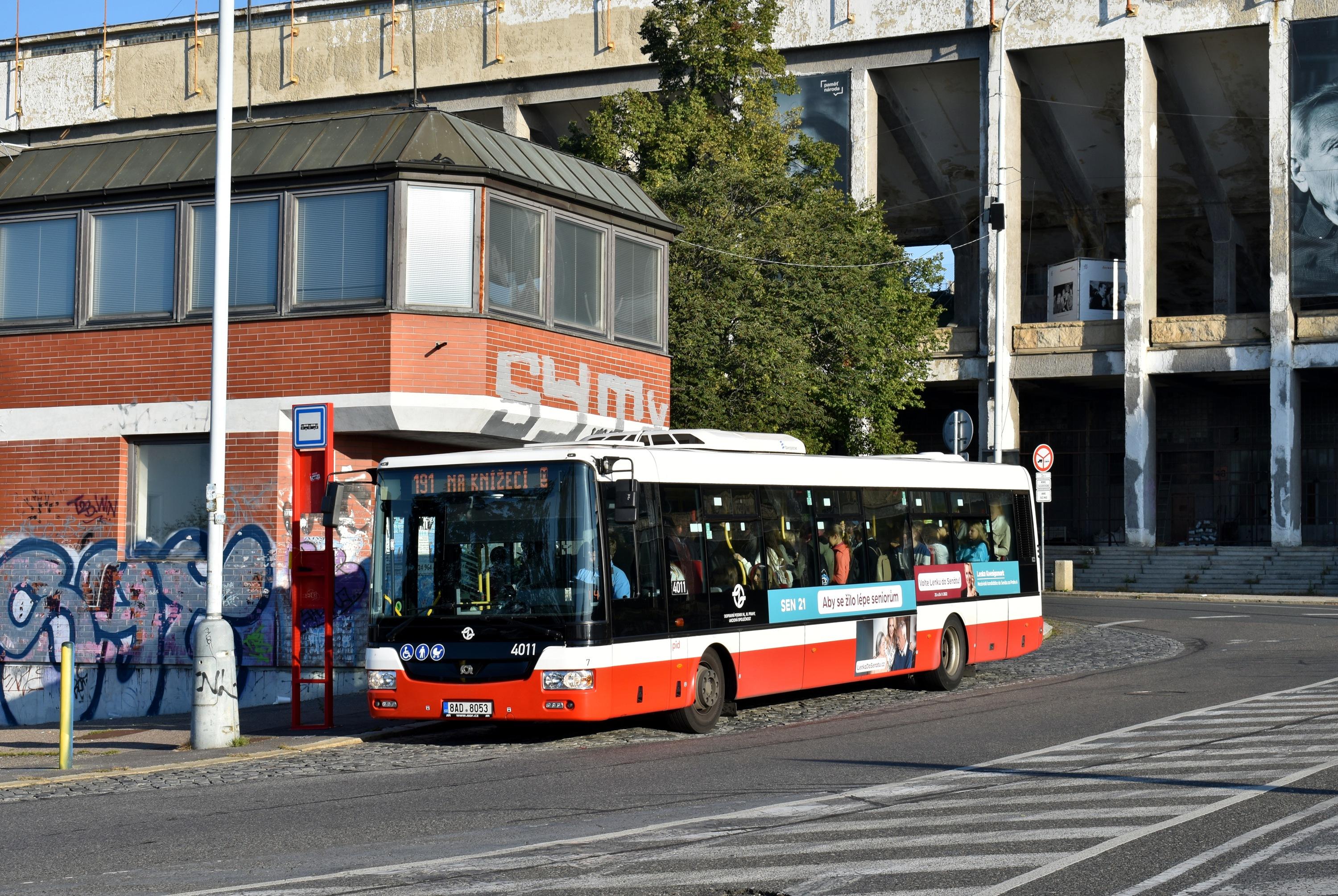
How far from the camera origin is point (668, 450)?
585 inches

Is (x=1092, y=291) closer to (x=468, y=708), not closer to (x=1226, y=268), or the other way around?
(x=1226, y=268)

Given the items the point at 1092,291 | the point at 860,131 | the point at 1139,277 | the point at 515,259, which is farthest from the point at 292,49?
the point at 515,259

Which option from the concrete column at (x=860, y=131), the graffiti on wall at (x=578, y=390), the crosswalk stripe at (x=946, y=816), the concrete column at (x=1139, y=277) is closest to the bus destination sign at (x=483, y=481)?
the crosswalk stripe at (x=946, y=816)

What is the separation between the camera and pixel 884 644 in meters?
17.7

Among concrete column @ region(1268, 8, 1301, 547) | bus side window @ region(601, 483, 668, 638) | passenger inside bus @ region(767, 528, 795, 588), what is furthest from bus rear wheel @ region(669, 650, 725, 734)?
concrete column @ region(1268, 8, 1301, 547)

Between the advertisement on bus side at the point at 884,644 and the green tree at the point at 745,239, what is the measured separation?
10446mm

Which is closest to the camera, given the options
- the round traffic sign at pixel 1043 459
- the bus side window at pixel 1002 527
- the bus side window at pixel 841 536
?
the bus side window at pixel 841 536

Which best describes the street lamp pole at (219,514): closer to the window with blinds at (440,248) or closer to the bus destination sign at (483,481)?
the bus destination sign at (483,481)

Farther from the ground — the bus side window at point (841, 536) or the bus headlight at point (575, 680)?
the bus side window at point (841, 536)

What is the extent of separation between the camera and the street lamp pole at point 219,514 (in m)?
14.2

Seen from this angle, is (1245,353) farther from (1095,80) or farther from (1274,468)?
(1095,80)

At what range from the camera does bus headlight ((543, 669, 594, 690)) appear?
13500 mm

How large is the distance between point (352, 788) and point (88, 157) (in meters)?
11.6

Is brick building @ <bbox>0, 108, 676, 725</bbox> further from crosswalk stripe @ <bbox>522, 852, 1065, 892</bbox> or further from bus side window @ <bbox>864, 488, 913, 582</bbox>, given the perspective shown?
crosswalk stripe @ <bbox>522, 852, 1065, 892</bbox>
